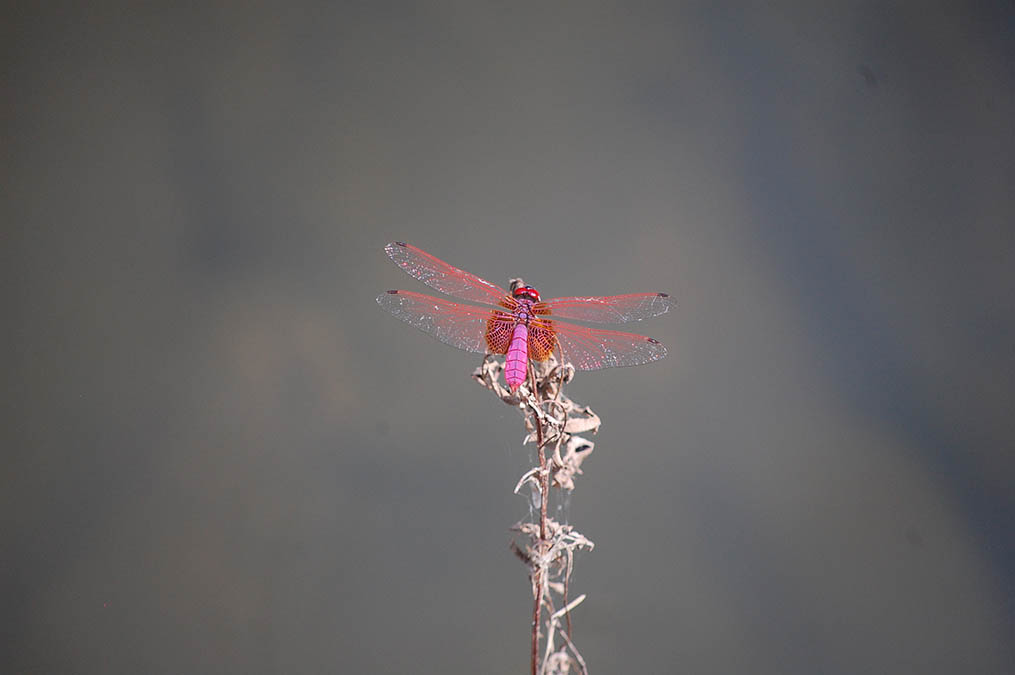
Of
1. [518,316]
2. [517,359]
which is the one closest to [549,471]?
[517,359]

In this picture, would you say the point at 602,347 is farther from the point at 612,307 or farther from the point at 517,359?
the point at 517,359

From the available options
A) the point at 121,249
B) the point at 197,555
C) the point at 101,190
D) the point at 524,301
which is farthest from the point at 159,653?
the point at 524,301

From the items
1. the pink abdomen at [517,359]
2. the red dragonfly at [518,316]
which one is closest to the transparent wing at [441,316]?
the red dragonfly at [518,316]

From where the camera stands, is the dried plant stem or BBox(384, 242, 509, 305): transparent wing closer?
the dried plant stem

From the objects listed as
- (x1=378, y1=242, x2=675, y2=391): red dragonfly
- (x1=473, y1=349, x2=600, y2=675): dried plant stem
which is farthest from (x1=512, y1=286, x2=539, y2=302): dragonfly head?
(x1=473, y1=349, x2=600, y2=675): dried plant stem

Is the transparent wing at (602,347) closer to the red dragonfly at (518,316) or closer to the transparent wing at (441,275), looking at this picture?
the red dragonfly at (518,316)

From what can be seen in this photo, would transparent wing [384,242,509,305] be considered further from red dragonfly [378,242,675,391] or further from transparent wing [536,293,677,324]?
transparent wing [536,293,677,324]

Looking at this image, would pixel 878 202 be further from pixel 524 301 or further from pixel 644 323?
pixel 524 301
